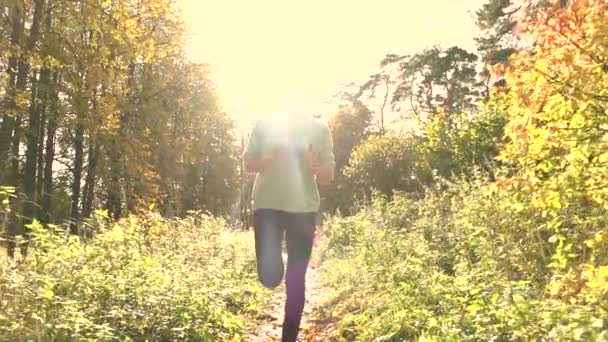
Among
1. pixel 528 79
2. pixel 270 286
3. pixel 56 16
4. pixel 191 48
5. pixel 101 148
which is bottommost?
pixel 270 286

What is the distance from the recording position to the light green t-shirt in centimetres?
463

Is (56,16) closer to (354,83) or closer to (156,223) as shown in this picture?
(156,223)

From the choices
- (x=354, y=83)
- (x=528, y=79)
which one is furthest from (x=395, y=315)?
(x=354, y=83)

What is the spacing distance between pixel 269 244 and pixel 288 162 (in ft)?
2.16

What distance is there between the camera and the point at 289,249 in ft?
15.6

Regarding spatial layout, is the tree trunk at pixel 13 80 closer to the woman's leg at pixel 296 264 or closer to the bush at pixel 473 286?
the bush at pixel 473 286

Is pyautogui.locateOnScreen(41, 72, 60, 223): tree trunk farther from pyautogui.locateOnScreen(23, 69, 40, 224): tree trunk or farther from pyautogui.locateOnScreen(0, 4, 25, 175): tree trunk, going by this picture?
pyautogui.locateOnScreen(0, 4, 25, 175): tree trunk

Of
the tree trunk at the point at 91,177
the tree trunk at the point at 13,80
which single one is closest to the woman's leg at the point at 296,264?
the tree trunk at the point at 13,80

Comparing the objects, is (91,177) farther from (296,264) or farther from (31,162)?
(296,264)

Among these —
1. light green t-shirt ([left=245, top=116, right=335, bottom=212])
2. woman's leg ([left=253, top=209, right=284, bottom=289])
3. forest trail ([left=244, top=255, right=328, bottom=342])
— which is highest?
light green t-shirt ([left=245, top=116, right=335, bottom=212])

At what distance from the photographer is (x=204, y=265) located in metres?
8.30

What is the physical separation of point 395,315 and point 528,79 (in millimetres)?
2290

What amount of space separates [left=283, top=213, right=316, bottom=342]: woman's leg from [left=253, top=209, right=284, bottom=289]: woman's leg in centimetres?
8

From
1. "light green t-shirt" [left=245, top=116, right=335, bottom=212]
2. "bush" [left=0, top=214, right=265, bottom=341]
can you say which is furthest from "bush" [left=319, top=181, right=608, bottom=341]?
"bush" [left=0, top=214, right=265, bottom=341]
